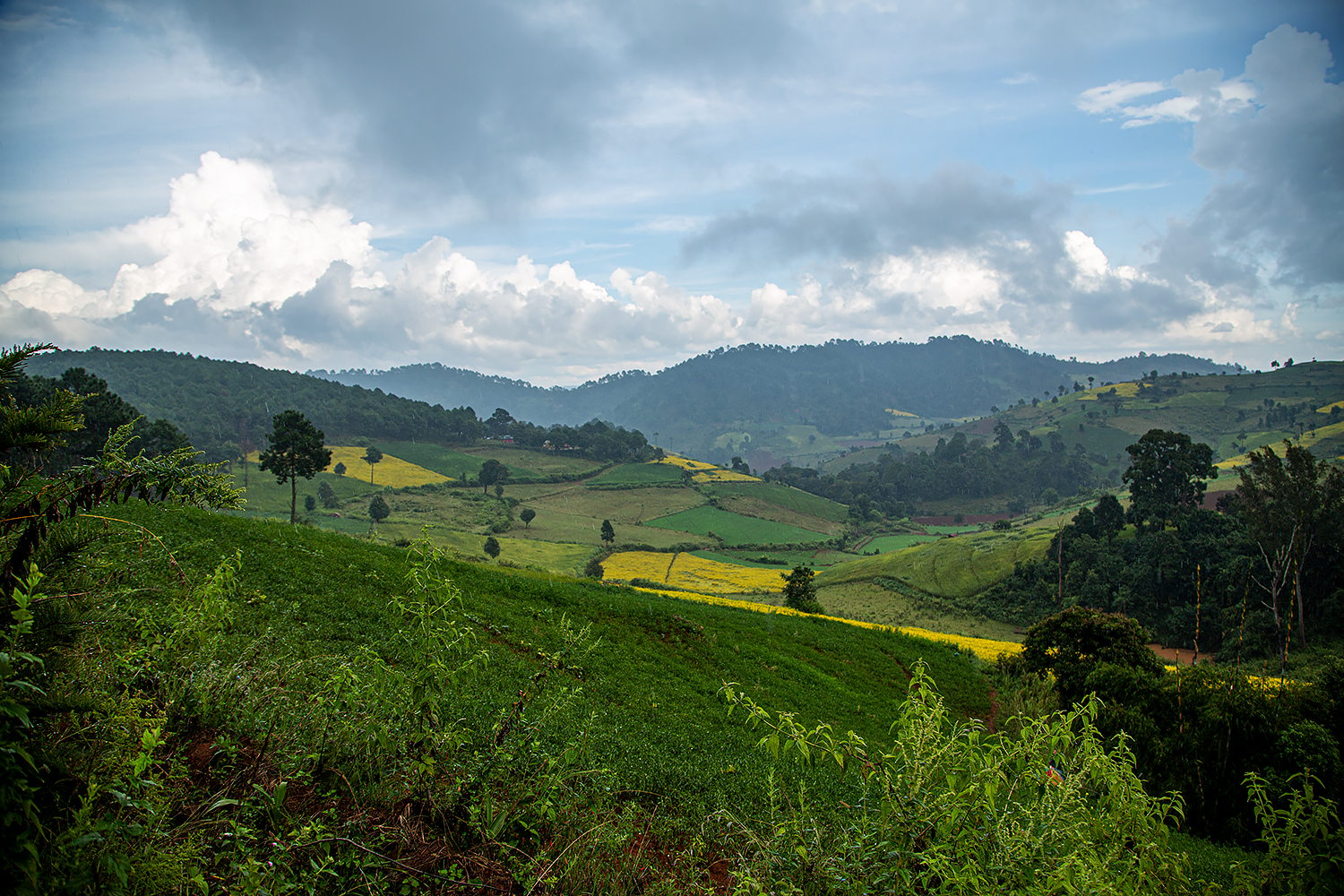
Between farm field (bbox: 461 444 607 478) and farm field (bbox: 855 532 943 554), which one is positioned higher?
farm field (bbox: 461 444 607 478)

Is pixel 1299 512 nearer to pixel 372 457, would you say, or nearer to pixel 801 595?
pixel 801 595

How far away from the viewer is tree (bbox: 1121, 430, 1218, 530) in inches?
2596

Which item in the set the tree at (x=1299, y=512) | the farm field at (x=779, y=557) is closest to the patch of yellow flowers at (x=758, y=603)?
the farm field at (x=779, y=557)

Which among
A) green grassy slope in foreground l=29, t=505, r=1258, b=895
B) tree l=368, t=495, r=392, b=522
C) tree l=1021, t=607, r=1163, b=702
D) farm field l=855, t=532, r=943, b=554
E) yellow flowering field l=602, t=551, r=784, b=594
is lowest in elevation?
farm field l=855, t=532, r=943, b=554

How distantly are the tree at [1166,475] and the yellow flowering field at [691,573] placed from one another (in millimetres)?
39917

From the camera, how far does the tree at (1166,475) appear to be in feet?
216

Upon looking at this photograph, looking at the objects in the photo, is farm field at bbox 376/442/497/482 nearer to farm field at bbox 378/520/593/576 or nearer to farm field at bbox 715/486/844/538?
farm field at bbox 378/520/593/576

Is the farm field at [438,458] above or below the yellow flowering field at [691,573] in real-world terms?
above

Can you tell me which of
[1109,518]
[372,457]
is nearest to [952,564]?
[1109,518]

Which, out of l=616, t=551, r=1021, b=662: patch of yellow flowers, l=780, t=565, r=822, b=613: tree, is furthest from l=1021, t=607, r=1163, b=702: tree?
l=780, t=565, r=822, b=613: tree

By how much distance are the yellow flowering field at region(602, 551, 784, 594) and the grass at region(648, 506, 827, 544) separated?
15.3m

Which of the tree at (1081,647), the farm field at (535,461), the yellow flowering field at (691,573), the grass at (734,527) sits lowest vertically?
the yellow flowering field at (691,573)

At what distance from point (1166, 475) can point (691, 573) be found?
52.5m

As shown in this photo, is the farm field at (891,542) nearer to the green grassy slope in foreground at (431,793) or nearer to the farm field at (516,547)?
the farm field at (516,547)
